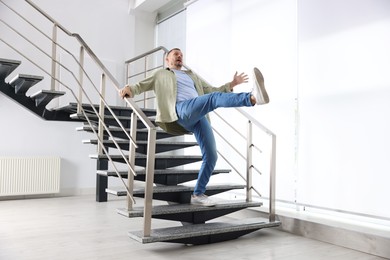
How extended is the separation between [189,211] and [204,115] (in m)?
0.74

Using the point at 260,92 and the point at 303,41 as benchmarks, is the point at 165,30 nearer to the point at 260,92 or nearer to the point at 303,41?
the point at 303,41

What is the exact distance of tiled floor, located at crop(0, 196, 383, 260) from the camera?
8.48ft

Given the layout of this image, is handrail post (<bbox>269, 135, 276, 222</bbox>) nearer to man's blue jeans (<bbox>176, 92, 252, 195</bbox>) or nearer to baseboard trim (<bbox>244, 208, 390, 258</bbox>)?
baseboard trim (<bbox>244, 208, 390, 258</bbox>)

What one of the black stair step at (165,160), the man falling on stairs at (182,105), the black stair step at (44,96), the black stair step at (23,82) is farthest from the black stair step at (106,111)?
the man falling on stairs at (182,105)

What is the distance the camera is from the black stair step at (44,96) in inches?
148

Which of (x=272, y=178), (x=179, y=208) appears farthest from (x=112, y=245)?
(x=272, y=178)

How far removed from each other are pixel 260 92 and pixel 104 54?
440 cm

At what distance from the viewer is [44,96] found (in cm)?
387

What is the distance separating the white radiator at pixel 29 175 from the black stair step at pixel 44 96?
1.48 m

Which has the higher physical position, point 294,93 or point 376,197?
point 294,93

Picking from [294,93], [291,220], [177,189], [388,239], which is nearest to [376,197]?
[388,239]

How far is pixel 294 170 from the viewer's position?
3746mm

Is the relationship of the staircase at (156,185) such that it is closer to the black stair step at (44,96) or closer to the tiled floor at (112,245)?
the black stair step at (44,96)

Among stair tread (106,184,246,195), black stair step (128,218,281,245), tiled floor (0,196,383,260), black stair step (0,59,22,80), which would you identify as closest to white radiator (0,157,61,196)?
tiled floor (0,196,383,260)
